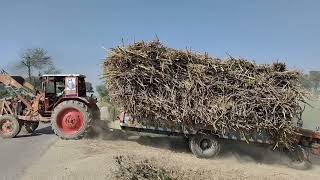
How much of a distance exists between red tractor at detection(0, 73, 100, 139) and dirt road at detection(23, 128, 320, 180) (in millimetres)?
971

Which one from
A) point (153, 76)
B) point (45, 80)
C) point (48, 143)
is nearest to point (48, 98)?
point (45, 80)

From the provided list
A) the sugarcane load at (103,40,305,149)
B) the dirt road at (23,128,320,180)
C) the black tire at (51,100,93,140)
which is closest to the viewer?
the dirt road at (23,128,320,180)

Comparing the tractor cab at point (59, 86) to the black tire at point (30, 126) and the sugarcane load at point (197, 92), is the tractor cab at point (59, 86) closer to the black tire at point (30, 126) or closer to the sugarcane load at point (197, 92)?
the black tire at point (30, 126)

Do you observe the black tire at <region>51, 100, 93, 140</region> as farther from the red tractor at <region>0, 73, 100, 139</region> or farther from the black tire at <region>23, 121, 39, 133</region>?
the black tire at <region>23, 121, 39, 133</region>

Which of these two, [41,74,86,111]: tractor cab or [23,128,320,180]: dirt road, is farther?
[41,74,86,111]: tractor cab

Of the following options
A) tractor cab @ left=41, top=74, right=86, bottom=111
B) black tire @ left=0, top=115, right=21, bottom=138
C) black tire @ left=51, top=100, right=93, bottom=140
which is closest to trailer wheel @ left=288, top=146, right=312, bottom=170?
black tire @ left=51, top=100, right=93, bottom=140

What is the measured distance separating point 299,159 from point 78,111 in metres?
7.53

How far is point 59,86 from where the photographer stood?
18031 millimetres

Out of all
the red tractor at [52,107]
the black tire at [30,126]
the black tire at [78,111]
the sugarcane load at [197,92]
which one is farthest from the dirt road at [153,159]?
the black tire at [30,126]

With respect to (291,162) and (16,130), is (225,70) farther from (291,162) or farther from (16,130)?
(16,130)

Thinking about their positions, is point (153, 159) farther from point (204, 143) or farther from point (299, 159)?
point (299, 159)

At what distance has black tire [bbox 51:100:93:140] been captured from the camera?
16.4 metres

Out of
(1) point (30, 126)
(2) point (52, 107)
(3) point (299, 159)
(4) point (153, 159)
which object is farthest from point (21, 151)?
(3) point (299, 159)

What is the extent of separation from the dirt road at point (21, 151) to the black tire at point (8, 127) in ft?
0.94
